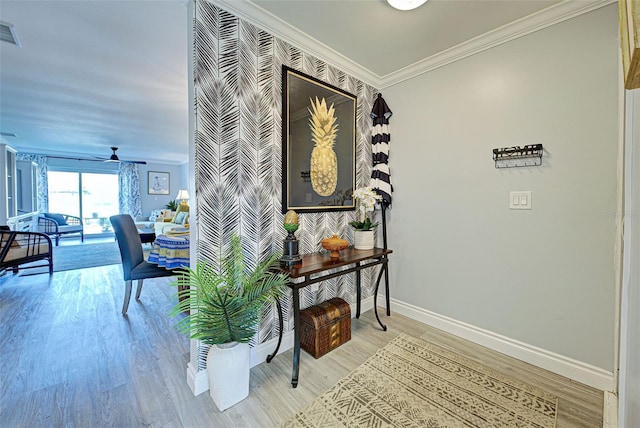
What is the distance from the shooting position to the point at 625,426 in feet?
1.92

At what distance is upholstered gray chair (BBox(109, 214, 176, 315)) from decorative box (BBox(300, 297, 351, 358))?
1.55 meters

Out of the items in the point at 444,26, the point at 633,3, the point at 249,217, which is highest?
the point at 444,26

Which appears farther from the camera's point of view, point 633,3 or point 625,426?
point 625,426

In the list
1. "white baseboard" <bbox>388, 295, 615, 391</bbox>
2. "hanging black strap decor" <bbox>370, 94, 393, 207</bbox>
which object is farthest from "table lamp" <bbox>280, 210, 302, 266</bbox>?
"white baseboard" <bbox>388, 295, 615, 391</bbox>

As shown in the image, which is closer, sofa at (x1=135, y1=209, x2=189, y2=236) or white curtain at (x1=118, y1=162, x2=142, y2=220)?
sofa at (x1=135, y1=209, x2=189, y2=236)

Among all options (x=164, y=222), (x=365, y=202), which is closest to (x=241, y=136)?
(x=365, y=202)

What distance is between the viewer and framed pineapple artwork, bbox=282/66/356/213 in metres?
2.08

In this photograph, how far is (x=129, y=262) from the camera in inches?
106

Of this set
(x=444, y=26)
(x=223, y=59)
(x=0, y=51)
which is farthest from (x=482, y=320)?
(x=0, y=51)

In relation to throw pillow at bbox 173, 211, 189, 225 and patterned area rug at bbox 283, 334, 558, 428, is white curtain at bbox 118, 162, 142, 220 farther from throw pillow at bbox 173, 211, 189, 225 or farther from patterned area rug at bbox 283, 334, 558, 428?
patterned area rug at bbox 283, 334, 558, 428

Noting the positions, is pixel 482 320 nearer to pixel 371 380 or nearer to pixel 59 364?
pixel 371 380

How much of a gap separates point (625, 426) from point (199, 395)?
73.7 inches

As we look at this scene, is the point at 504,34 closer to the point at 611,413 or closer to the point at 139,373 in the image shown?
the point at 611,413

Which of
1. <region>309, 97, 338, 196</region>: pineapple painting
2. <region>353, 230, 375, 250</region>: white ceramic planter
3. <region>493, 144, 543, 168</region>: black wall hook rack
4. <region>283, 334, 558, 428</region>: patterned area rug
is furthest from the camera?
<region>353, 230, 375, 250</region>: white ceramic planter
